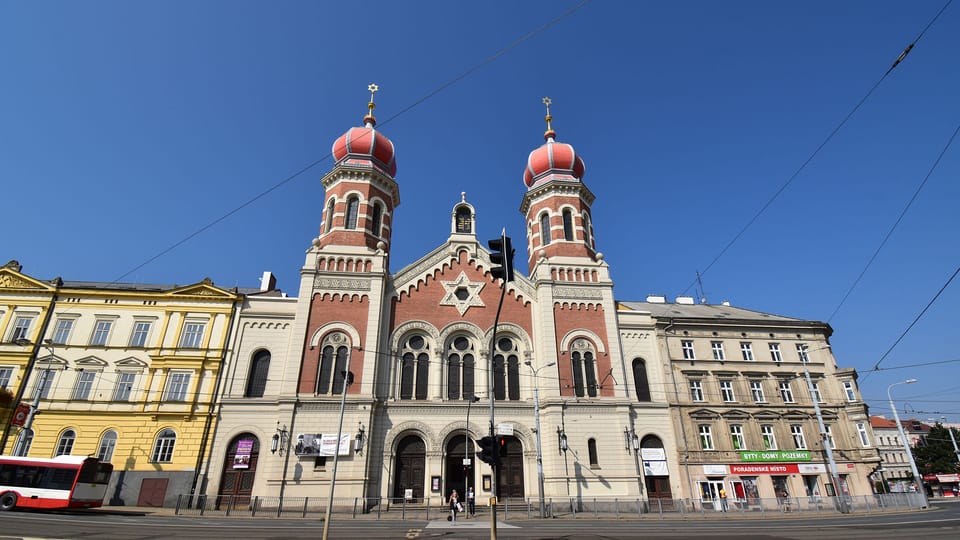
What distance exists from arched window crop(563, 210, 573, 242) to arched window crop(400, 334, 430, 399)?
1321cm

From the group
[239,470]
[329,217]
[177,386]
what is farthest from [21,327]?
→ [329,217]

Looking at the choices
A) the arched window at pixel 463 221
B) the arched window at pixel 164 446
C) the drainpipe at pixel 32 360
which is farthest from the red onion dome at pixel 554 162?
the drainpipe at pixel 32 360

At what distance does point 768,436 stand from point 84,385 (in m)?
42.9

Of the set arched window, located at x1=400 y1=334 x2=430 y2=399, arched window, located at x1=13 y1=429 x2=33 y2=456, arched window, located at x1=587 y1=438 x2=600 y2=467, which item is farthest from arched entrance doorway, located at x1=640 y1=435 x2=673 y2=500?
arched window, located at x1=13 y1=429 x2=33 y2=456

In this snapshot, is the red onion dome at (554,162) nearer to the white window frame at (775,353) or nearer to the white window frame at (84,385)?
the white window frame at (775,353)

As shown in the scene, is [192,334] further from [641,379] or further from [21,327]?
[641,379]

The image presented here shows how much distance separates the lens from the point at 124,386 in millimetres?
27969

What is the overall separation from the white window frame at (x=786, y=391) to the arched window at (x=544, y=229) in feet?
62.7

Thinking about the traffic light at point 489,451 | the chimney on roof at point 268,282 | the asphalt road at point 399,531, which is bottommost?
the asphalt road at point 399,531

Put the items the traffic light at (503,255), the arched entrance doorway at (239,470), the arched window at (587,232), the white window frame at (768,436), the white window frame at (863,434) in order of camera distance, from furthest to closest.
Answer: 1. the arched window at (587,232)
2. the white window frame at (863,434)
3. the white window frame at (768,436)
4. the arched entrance doorway at (239,470)
5. the traffic light at (503,255)

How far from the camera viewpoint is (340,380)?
1100 inches

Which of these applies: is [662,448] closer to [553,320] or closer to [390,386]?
[553,320]

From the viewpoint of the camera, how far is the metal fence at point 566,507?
2330 centimetres

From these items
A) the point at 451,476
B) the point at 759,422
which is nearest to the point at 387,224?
the point at 451,476
